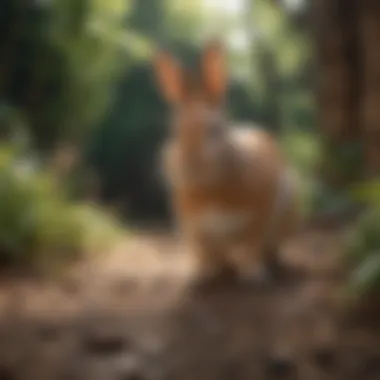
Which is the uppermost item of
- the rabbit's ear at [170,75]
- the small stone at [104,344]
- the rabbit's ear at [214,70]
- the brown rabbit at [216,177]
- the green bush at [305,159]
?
the green bush at [305,159]

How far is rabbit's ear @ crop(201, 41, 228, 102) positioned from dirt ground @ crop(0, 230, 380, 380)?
0.35m

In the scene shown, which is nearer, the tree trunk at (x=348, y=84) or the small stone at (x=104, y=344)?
the small stone at (x=104, y=344)

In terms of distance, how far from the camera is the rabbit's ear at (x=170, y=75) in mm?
1428

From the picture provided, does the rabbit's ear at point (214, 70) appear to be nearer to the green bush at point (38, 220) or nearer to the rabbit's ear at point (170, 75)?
the rabbit's ear at point (170, 75)

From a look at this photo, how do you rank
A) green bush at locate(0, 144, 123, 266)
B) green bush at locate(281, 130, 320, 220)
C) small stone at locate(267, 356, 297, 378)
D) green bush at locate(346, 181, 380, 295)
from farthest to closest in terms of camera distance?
green bush at locate(281, 130, 320, 220) → green bush at locate(0, 144, 123, 266) → green bush at locate(346, 181, 380, 295) → small stone at locate(267, 356, 297, 378)

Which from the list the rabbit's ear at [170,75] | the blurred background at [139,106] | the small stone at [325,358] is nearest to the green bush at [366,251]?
the blurred background at [139,106]

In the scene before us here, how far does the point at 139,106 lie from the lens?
1.85 m

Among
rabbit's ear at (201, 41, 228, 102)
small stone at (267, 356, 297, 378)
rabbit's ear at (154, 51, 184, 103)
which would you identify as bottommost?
small stone at (267, 356, 297, 378)

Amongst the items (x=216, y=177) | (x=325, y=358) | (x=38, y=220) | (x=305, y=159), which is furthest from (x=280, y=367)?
(x=305, y=159)

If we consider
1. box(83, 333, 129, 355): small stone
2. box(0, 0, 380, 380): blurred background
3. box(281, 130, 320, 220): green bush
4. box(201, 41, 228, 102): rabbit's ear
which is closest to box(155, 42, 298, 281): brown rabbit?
box(201, 41, 228, 102): rabbit's ear

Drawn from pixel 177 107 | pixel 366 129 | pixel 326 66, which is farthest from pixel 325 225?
pixel 177 107

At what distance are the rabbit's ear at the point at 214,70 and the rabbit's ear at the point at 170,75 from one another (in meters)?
0.04

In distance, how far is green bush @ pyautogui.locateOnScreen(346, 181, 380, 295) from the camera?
47.0 inches

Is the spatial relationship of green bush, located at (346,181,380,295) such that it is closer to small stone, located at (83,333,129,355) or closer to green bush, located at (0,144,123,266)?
small stone, located at (83,333,129,355)
